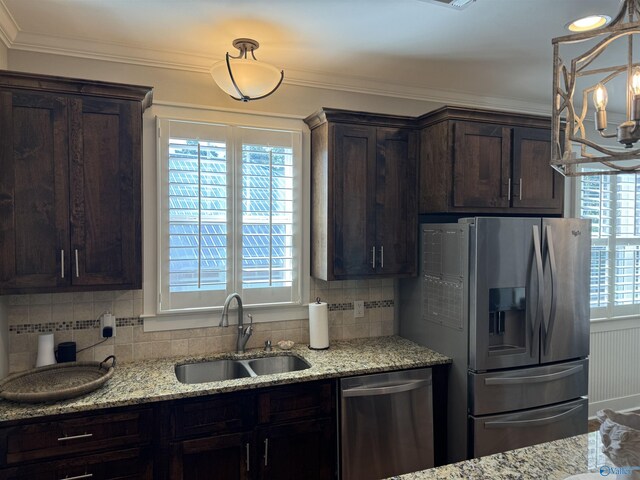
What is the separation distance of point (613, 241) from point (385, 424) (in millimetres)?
2852

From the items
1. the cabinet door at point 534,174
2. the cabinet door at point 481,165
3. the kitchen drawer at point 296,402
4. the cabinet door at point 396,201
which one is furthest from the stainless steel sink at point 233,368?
the cabinet door at point 534,174

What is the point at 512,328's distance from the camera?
2.63 metres

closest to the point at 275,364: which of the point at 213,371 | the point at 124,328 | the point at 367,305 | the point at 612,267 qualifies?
the point at 213,371

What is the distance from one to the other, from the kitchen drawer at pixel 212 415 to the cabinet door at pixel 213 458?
0.04 meters

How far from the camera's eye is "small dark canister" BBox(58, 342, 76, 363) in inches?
93.8

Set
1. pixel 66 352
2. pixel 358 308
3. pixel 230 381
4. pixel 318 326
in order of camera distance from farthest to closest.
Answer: pixel 358 308, pixel 318 326, pixel 66 352, pixel 230 381

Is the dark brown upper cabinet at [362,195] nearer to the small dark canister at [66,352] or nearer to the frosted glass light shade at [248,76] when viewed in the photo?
the frosted glass light shade at [248,76]

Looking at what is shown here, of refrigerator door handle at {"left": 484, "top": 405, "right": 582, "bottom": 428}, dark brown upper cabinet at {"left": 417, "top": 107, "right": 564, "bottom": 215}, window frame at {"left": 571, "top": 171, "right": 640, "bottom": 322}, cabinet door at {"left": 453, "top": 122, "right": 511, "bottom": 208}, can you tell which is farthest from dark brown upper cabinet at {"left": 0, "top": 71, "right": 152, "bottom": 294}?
window frame at {"left": 571, "top": 171, "right": 640, "bottom": 322}

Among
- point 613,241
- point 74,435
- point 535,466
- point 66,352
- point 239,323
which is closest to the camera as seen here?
point 535,466

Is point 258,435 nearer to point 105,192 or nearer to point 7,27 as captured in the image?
point 105,192

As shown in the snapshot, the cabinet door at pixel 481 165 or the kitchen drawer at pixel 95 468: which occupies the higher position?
the cabinet door at pixel 481 165

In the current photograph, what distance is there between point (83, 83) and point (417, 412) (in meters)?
2.52

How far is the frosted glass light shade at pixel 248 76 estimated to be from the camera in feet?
7.20

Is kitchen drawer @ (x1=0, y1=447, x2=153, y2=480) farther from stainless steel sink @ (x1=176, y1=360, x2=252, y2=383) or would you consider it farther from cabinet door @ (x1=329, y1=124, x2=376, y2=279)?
cabinet door @ (x1=329, y1=124, x2=376, y2=279)
